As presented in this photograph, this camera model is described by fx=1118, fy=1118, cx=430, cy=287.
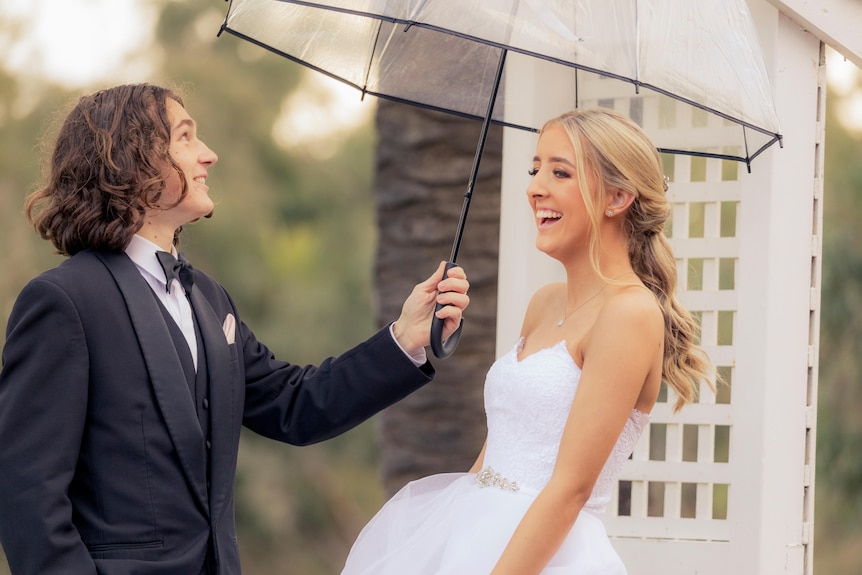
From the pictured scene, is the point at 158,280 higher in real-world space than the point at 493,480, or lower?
higher

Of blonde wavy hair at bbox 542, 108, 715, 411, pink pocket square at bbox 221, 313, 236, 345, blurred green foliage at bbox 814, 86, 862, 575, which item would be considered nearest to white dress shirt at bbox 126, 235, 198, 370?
pink pocket square at bbox 221, 313, 236, 345

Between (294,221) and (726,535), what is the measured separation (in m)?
19.4

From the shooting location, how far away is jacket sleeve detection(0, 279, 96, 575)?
2.65m

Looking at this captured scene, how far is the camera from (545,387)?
2.84 meters

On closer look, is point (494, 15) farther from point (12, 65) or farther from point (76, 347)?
point (12, 65)

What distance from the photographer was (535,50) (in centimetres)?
271

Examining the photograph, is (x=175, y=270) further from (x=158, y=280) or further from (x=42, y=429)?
(x=42, y=429)

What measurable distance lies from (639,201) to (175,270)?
49.4 inches

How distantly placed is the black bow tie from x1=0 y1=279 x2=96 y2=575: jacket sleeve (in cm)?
30

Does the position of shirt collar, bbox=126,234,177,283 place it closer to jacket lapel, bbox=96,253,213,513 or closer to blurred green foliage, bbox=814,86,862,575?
jacket lapel, bbox=96,253,213,513

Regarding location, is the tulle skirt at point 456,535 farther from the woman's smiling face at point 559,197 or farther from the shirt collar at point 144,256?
the shirt collar at point 144,256

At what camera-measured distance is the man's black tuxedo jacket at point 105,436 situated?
268cm

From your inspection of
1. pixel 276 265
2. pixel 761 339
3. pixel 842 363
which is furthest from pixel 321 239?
pixel 761 339

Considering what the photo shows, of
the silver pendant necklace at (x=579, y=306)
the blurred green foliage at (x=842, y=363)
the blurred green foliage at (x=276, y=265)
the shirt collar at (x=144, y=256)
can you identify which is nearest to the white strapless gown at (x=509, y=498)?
the silver pendant necklace at (x=579, y=306)
